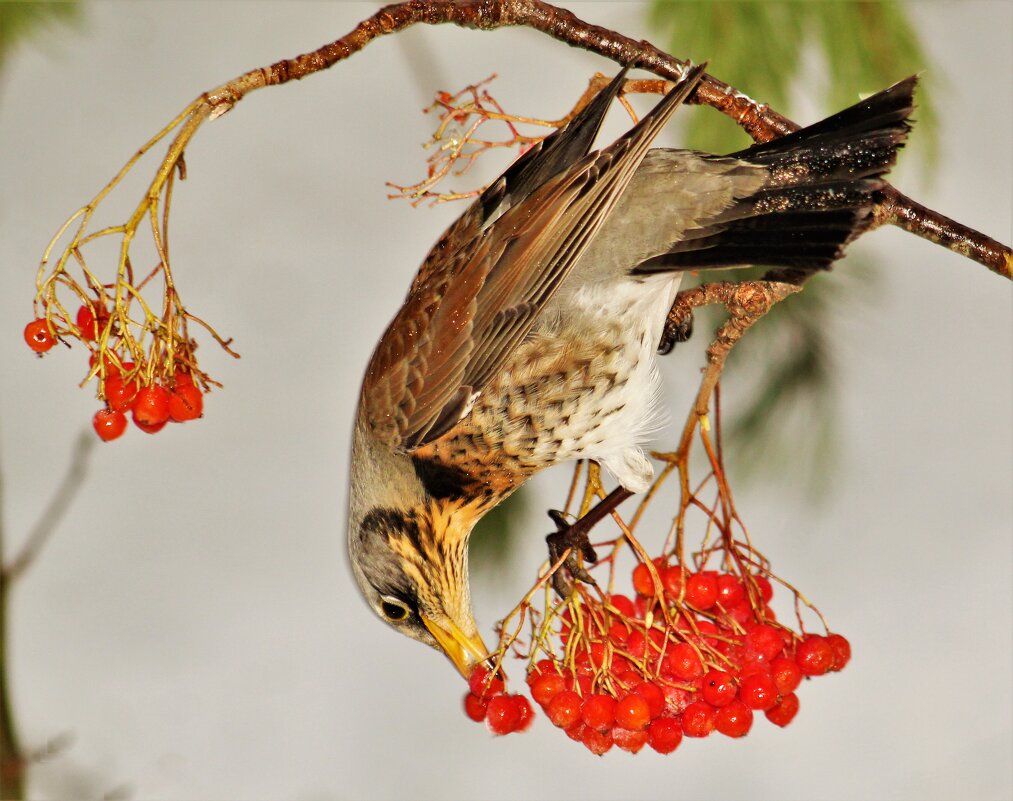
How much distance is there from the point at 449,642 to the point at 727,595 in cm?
29

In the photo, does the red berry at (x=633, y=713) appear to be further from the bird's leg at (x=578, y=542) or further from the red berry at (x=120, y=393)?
the red berry at (x=120, y=393)

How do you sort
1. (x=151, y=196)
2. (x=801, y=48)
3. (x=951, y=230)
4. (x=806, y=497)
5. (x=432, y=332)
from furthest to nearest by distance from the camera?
(x=806, y=497)
(x=801, y=48)
(x=432, y=332)
(x=951, y=230)
(x=151, y=196)

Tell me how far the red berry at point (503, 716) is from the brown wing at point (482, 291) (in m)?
0.25

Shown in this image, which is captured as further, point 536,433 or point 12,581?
point 12,581

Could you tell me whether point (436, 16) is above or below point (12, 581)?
above

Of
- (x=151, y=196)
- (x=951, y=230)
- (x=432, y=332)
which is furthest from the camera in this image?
(x=432, y=332)

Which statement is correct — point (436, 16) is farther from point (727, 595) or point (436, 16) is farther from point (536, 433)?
point (727, 595)

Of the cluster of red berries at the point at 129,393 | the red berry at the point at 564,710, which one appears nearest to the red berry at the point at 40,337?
the cluster of red berries at the point at 129,393

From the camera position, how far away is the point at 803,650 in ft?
2.93

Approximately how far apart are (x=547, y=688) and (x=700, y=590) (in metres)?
0.15

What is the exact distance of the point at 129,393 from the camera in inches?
34.2

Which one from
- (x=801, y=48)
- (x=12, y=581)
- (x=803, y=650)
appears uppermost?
(x=801, y=48)

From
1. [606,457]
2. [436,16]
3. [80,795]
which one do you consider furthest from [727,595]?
[80,795]

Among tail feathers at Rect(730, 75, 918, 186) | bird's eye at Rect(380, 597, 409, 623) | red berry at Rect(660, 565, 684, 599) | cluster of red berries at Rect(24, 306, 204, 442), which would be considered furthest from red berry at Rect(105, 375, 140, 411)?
tail feathers at Rect(730, 75, 918, 186)
